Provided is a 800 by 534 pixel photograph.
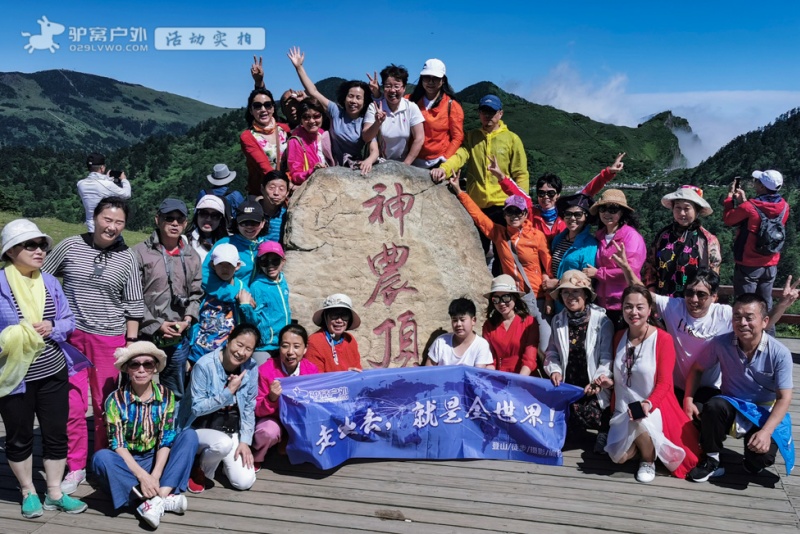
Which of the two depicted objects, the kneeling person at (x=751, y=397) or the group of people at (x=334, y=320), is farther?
the kneeling person at (x=751, y=397)

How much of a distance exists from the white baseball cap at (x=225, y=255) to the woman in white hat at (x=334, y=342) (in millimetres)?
699

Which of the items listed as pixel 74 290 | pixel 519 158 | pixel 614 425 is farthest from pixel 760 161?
pixel 74 290

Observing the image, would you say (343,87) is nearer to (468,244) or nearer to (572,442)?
(468,244)

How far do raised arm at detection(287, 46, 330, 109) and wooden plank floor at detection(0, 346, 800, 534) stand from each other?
3.13 metres

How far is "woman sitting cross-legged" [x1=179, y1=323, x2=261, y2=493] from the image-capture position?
13.7ft

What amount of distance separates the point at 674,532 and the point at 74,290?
147 inches

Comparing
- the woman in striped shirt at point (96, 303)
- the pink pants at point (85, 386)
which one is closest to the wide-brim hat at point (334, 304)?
the woman in striped shirt at point (96, 303)

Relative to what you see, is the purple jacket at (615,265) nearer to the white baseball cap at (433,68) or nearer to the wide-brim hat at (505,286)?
the wide-brim hat at (505,286)

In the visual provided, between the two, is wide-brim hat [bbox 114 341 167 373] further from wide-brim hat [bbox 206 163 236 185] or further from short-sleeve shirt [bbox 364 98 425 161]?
short-sleeve shirt [bbox 364 98 425 161]

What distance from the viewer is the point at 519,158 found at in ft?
20.1

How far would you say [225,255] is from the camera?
4.75m

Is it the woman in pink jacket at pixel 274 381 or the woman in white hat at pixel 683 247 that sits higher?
the woman in white hat at pixel 683 247

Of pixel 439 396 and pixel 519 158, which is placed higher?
pixel 519 158

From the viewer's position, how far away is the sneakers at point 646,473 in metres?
4.42
